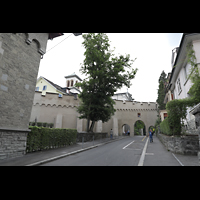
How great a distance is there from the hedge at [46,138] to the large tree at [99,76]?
5714mm

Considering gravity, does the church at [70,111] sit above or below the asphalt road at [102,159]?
above

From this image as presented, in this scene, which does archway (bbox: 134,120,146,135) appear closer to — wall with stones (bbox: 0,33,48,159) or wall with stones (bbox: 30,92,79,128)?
wall with stones (bbox: 30,92,79,128)

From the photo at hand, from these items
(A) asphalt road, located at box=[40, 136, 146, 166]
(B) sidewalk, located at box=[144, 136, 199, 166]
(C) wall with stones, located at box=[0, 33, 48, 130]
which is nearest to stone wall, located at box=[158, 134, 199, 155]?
(B) sidewalk, located at box=[144, 136, 199, 166]

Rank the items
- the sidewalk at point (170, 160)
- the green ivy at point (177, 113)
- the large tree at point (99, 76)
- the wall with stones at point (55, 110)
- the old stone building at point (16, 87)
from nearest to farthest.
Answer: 1. the sidewalk at point (170, 160)
2. the old stone building at point (16, 87)
3. the green ivy at point (177, 113)
4. the large tree at point (99, 76)
5. the wall with stones at point (55, 110)

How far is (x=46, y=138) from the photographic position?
9773 mm

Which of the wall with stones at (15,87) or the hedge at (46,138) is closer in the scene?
the wall with stones at (15,87)

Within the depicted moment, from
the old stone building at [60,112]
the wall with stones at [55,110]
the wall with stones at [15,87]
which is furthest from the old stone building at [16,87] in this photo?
the wall with stones at [55,110]

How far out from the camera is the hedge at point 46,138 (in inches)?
341

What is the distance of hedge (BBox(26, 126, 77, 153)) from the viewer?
8.67 meters

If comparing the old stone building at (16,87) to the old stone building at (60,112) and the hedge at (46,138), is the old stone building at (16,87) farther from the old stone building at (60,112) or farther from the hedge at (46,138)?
the old stone building at (60,112)

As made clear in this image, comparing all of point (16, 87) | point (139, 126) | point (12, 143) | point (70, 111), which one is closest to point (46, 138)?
point (12, 143)

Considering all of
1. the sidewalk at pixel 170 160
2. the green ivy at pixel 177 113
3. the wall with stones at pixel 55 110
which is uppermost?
the wall with stones at pixel 55 110
